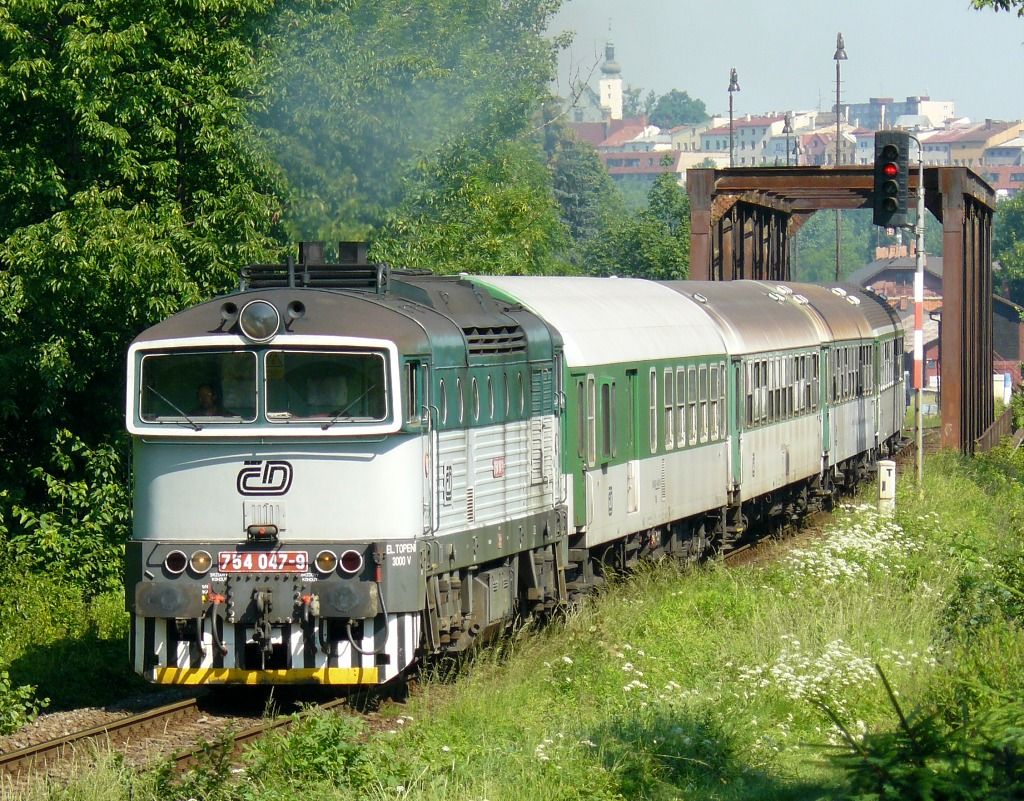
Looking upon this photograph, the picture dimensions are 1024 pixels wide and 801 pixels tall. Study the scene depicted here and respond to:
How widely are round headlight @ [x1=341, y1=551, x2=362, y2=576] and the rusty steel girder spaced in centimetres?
1897

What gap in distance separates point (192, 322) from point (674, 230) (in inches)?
2784

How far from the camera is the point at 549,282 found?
54.2 feet

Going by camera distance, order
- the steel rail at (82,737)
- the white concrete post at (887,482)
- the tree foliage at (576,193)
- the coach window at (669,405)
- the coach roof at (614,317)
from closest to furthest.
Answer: the steel rail at (82,737), the coach roof at (614,317), the coach window at (669,405), the white concrete post at (887,482), the tree foliage at (576,193)

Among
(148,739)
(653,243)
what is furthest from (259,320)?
(653,243)

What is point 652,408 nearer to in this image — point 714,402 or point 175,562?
point 714,402

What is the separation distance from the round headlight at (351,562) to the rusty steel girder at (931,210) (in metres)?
19.0

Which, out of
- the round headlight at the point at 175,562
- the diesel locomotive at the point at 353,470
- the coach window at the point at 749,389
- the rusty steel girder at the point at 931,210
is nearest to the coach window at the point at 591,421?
the diesel locomotive at the point at 353,470

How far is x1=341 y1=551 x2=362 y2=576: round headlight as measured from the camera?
1124 centimetres

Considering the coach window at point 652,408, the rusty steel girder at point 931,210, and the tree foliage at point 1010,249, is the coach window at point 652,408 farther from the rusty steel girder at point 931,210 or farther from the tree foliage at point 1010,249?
the tree foliage at point 1010,249

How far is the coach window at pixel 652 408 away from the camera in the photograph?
56.4ft

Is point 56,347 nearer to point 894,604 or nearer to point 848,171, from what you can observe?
point 894,604

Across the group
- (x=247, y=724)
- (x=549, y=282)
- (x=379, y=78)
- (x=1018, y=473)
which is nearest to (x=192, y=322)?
(x=247, y=724)

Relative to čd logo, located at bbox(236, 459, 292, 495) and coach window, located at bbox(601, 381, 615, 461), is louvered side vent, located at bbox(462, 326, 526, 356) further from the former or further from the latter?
coach window, located at bbox(601, 381, 615, 461)

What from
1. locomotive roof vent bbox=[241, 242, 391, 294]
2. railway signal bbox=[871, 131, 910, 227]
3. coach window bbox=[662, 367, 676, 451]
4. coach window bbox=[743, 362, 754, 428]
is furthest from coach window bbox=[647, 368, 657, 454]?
railway signal bbox=[871, 131, 910, 227]
